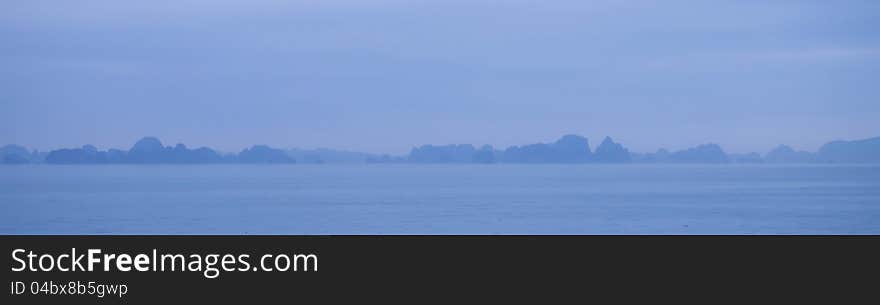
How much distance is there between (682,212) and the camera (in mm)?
25703

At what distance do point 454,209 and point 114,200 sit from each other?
1073 centimetres
